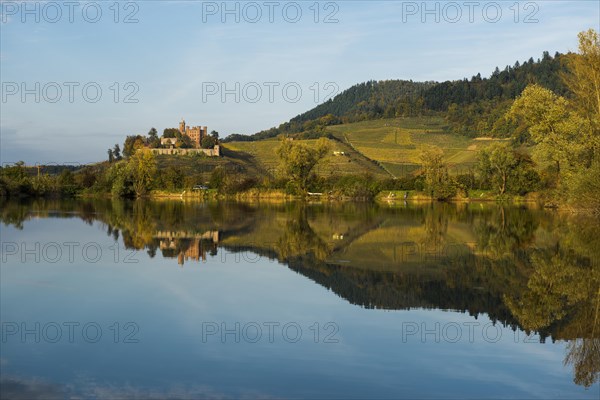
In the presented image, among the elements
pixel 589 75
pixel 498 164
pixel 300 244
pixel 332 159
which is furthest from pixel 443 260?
pixel 332 159

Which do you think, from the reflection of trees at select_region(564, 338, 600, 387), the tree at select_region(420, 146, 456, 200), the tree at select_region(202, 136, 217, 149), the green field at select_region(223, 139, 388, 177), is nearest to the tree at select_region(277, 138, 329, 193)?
the green field at select_region(223, 139, 388, 177)

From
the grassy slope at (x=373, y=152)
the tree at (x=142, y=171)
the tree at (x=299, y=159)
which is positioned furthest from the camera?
the grassy slope at (x=373, y=152)

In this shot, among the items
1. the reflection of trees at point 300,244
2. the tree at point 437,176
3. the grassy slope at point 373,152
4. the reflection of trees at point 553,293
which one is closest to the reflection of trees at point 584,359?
the reflection of trees at point 553,293

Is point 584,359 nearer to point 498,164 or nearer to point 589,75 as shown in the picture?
point 589,75

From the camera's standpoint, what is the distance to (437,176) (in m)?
70.4

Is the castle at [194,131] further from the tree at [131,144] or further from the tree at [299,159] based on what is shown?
the tree at [299,159]

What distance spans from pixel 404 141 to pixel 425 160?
5753cm

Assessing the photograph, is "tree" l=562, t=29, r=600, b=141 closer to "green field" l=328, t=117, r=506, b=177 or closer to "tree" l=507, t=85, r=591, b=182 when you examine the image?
"tree" l=507, t=85, r=591, b=182

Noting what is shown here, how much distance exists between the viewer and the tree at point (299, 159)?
2889 inches

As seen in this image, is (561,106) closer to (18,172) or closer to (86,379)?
(86,379)

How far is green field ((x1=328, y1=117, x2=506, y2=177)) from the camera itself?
104000 millimetres

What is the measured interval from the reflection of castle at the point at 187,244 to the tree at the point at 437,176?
152 ft

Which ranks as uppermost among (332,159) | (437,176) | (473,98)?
(473,98)

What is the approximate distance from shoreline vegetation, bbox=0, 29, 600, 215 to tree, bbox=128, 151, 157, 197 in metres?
0.14
